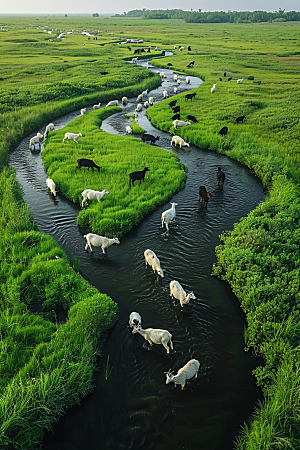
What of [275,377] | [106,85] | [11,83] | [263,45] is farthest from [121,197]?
[263,45]

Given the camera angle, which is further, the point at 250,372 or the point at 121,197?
the point at 121,197

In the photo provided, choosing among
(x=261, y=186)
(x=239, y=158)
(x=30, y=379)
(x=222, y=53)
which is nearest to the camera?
(x=30, y=379)

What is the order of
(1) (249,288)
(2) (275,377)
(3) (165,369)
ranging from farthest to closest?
1. (1) (249,288)
2. (3) (165,369)
3. (2) (275,377)

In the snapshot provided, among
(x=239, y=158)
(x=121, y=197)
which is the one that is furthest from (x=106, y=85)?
(x=121, y=197)

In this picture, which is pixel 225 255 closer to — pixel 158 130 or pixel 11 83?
pixel 158 130

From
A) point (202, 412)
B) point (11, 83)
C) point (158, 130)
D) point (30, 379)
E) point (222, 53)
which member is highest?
point (222, 53)

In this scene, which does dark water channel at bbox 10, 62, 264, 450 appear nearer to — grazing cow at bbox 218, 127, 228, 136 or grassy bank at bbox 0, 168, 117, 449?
grassy bank at bbox 0, 168, 117, 449

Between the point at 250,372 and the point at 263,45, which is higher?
the point at 263,45
